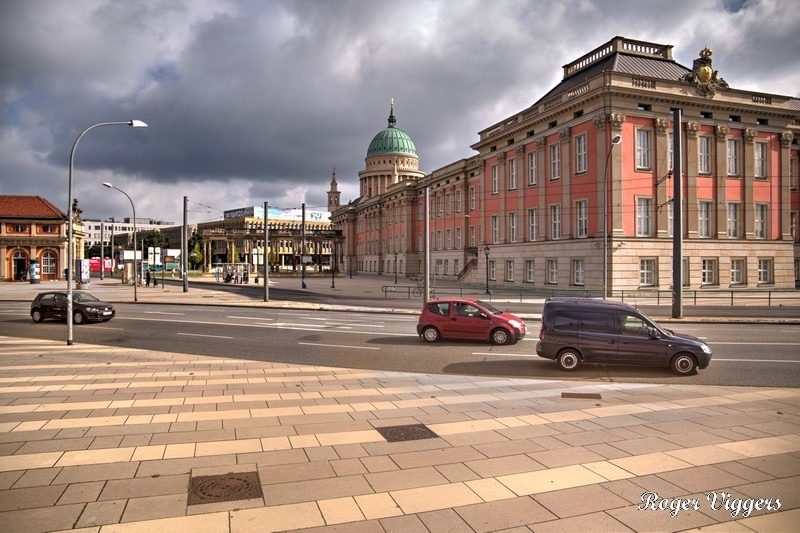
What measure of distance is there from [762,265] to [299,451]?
4957cm

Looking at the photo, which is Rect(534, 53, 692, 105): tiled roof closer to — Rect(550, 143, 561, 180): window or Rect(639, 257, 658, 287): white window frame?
Rect(550, 143, 561, 180): window

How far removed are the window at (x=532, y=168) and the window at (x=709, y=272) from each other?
15.5 m

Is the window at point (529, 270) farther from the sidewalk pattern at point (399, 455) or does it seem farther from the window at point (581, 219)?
the sidewalk pattern at point (399, 455)

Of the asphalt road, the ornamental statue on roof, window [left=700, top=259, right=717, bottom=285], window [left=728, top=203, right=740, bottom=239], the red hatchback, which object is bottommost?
the asphalt road

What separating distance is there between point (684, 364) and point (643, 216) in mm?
31361

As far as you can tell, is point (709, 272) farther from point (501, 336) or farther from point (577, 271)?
point (501, 336)

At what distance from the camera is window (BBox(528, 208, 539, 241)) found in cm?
4781

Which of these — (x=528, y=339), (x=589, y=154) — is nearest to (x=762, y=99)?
(x=589, y=154)

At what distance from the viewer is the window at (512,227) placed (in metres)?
51.0

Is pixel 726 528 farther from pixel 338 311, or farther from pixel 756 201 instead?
pixel 756 201

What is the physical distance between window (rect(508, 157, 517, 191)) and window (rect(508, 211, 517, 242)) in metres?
2.60

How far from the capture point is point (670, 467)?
20.6ft

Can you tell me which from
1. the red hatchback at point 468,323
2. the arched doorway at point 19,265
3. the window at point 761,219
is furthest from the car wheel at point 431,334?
the arched doorway at point 19,265

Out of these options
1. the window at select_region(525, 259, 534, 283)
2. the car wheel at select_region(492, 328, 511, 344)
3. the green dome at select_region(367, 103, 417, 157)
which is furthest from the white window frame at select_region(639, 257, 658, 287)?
the green dome at select_region(367, 103, 417, 157)
